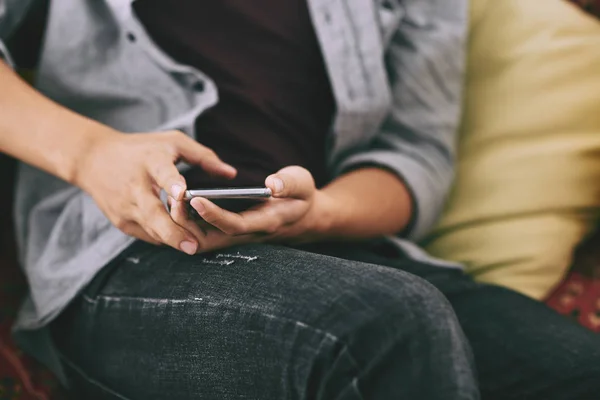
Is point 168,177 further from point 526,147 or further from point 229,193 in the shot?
point 526,147

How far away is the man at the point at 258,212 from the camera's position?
452 millimetres

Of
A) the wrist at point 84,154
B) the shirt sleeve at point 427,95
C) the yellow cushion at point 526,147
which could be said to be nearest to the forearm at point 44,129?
the wrist at point 84,154

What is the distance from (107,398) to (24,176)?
25cm

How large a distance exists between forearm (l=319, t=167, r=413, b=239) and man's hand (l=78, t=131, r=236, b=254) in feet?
0.44

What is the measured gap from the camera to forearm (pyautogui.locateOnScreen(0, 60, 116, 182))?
0.59 meters

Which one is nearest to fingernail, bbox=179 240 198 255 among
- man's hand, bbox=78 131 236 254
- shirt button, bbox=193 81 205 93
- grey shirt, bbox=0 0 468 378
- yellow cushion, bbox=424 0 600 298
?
man's hand, bbox=78 131 236 254

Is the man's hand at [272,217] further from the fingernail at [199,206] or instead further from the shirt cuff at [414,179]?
the shirt cuff at [414,179]

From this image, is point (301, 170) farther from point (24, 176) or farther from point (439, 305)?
point (24, 176)

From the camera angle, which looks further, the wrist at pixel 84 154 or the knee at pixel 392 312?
the wrist at pixel 84 154

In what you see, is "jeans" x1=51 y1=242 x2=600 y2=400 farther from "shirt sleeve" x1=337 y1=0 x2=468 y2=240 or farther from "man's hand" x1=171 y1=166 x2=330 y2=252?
"shirt sleeve" x1=337 y1=0 x2=468 y2=240

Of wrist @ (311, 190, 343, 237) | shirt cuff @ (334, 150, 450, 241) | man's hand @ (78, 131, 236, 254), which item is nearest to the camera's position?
man's hand @ (78, 131, 236, 254)

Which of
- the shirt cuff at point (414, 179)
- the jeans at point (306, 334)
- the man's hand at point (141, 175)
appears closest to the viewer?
the jeans at point (306, 334)

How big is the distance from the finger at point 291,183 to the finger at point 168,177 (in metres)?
0.07

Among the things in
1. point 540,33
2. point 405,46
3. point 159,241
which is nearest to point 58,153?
point 159,241
